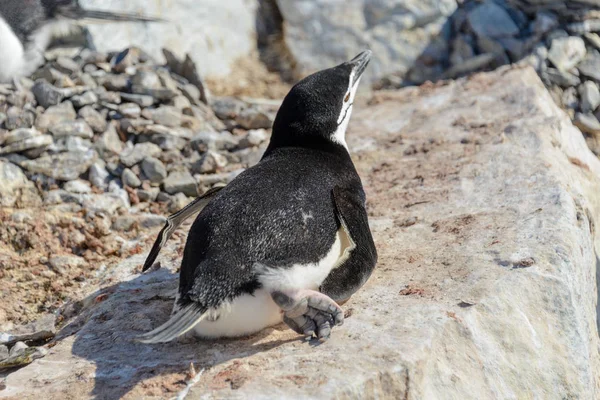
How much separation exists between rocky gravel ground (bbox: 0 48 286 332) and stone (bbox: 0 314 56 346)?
0.35ft

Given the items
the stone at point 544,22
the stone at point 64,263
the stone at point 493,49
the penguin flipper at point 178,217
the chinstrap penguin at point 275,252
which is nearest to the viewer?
the chinstrap penguin at point 275,252

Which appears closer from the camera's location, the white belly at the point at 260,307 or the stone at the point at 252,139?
the white belly at the point at 260,307

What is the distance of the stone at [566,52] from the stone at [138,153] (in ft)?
10.7

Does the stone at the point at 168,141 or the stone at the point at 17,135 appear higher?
the stone at the point at 17,135

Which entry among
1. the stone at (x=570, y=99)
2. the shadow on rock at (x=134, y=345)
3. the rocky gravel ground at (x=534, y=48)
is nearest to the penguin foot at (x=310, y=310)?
the shadow on rock at (x=134, y=345)

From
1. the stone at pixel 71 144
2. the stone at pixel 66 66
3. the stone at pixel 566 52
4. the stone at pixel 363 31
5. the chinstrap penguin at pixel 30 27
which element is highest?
the chinstrap penguin at pixel 30 27

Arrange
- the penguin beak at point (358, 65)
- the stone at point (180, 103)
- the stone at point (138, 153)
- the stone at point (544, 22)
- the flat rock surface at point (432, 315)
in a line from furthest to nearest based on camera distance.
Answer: the stone at point (544, 22) < the stone at point (180, 103) < the stone at point (138, 153) < the penguin beak at point (358, 65) < the flat rock surface at point (432, 315)

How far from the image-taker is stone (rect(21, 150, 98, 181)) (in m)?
4.02

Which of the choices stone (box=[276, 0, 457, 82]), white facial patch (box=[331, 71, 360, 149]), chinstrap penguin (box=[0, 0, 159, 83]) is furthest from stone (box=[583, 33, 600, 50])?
chinstrap penguin (box=[0, 0, 159, 83])

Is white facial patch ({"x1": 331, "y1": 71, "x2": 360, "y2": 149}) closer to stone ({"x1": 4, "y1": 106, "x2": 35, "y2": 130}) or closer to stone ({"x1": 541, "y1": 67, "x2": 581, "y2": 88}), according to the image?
stone ({"x1": 4, "y1": 106, "x2": 35, "y2": 130})

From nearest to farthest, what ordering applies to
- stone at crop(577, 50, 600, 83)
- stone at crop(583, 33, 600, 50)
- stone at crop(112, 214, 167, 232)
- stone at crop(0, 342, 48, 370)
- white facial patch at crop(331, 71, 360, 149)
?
stone at crop(0, 342, 48, 370), white facial patch at crop(331, 71, 360, 149), stone at crop(112, 214, 167, 232), stone at crop(577, 50, 600, 83), stone at crop(583, 33, 600, 50)

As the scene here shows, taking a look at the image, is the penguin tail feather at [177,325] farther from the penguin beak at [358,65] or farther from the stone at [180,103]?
the stone at [180,103]

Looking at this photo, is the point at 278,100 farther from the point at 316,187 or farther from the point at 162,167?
the point at 316,187

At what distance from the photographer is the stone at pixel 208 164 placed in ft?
14.0
